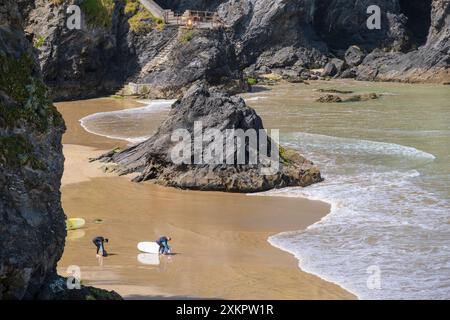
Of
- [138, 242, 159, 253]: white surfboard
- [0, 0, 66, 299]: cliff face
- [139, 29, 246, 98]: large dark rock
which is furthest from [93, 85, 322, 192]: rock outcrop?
[139, 29, 246, 98]: large dark rock

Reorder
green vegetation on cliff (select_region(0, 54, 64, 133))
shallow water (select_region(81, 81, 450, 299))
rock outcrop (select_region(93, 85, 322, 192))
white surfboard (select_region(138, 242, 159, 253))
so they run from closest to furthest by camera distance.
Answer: green vegetation on cliff (select_region(0, 54, 64, 133)) → shallow water (select_region(81, 81, 450, 299)) → white surfboard (select_region(138, 242, 159, 253)) → rock outcrop (select_region(93, 85, 322, 192))

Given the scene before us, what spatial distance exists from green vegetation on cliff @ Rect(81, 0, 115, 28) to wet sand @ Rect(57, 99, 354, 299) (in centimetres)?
2754

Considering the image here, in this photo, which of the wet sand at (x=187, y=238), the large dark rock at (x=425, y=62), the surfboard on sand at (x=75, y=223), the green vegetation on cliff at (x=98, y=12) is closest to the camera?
the wet sand at (x=187, y=238)

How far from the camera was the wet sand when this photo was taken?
1128 cm

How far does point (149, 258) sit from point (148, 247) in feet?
1.69

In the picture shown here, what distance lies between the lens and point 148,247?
13.3 meters

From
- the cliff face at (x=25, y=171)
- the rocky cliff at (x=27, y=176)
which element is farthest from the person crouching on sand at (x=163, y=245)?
the cliff face at (x=25, y=171)

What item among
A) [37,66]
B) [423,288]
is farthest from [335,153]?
[37,66]

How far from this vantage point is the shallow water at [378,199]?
483 inches

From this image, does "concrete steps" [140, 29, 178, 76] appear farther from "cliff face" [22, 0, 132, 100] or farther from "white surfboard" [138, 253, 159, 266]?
"white surfboard" [138, 253, 159, 266]

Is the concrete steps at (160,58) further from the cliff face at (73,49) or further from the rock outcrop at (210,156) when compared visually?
the rock outcrop at (210,156)

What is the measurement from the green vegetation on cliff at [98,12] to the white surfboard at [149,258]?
3734 centimetres

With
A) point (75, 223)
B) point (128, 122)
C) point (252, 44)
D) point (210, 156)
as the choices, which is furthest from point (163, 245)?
point (252, 44)

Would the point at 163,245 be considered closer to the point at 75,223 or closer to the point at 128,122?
the point at 75,223
